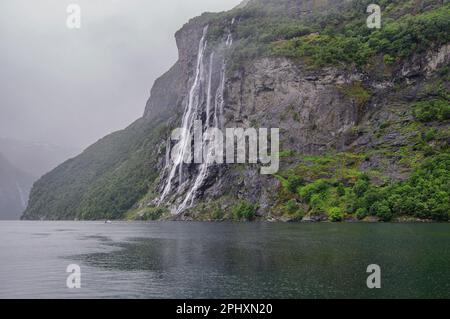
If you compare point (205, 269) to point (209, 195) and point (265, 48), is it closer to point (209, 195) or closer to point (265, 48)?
point (209, 195)

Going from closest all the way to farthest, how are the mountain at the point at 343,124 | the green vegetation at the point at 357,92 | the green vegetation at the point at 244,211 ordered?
1. the mountain at the point at 343,124
2. the green vegetation at the point at 244,211
3. the green vegetation at the point at 357,92

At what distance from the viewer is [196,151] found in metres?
198

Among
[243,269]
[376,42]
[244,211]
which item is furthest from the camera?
[376,42]

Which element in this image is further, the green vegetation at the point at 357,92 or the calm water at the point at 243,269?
the green vegetation at the point at 357,92

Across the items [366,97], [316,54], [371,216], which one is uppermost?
[316,54]

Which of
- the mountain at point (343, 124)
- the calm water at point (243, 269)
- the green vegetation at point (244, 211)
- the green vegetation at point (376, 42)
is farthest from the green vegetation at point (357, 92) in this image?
the calm water at point (243, 269)

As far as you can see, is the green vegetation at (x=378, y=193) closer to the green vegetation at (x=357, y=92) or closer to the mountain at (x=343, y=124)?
the mountain at (x=343, y=124)

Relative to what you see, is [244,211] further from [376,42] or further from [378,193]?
[376,42]

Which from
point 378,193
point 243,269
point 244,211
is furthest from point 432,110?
point 243,269

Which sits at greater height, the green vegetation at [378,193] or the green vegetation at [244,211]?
the green vegetation at [378,193]

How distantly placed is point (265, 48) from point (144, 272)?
15744 centimetres

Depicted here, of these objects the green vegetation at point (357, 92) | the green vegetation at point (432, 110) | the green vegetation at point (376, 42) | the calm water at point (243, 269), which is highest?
the green vegetation at point (376, 42)

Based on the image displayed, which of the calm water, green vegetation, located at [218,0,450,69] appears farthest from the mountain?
the calm water
